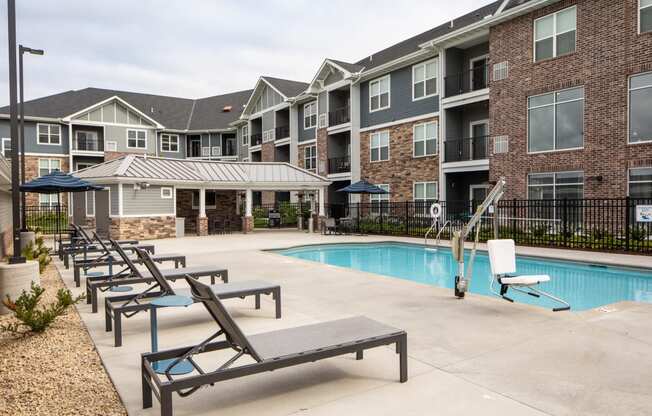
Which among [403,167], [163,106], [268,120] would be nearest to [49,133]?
[163,106]

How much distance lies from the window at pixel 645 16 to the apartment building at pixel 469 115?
0.03 metres

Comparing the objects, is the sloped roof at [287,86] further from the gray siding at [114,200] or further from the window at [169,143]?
the gray siding at [114,200]

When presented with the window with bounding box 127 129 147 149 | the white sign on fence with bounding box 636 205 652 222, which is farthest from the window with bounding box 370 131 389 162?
the window with bounding box 127 129 147 149

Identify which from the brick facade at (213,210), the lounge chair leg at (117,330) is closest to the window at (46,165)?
the brick facade at (213,210)

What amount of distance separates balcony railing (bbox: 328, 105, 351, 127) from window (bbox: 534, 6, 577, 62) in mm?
12718

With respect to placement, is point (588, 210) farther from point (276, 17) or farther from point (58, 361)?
point (58, 361)

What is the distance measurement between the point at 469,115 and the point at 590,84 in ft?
22.5

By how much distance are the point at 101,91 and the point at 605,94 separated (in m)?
41.0

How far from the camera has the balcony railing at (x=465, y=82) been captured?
74.4 ft

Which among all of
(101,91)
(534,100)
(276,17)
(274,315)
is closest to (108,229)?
(276,17)

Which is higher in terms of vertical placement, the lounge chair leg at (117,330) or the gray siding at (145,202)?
the gray siding at (145,202)

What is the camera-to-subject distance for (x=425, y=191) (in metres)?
24.4

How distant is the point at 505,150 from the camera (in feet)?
65.5

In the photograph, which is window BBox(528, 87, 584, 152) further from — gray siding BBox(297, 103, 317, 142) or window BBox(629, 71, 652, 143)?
gray siding BBox(297, 103, 317, 142)
